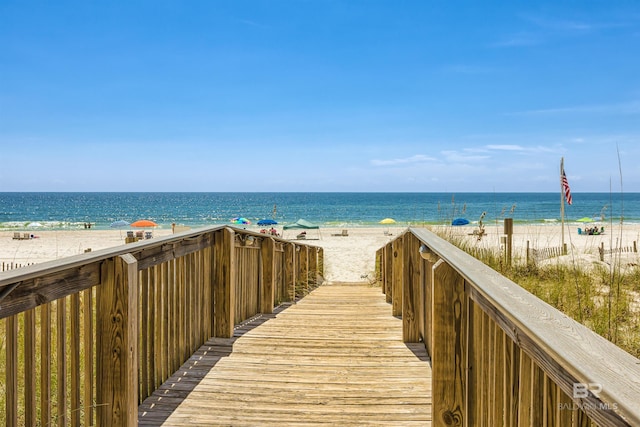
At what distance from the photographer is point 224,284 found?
4.38 m

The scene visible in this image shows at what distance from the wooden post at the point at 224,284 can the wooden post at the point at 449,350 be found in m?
2.47

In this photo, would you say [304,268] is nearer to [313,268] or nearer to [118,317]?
[313,268]

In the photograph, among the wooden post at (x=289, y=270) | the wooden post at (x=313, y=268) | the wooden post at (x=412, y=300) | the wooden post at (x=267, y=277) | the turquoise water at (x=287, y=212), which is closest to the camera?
the wooden post at (x=412, y=300)

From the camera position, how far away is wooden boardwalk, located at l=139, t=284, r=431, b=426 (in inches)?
114

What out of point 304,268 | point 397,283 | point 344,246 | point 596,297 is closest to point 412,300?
point 397,283

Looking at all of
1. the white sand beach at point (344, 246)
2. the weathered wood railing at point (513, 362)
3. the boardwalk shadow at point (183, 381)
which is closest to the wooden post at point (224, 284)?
the boardwalk shadow at point (183, 381)

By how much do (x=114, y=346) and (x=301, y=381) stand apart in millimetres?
1494

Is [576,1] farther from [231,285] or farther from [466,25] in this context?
[231,285]

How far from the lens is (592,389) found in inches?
34.1

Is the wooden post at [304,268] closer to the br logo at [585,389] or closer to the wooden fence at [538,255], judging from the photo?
the wooden fence at [538,255]

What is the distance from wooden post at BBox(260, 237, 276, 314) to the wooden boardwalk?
0.69 m

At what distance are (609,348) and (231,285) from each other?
3.75m

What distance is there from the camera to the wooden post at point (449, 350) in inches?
92.8

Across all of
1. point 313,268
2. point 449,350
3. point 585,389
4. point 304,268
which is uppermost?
point 585,389
